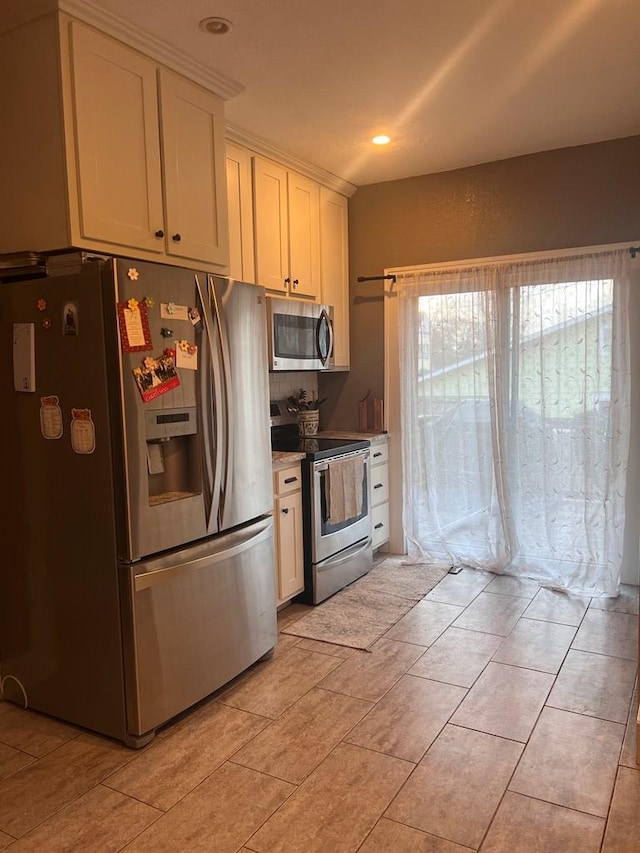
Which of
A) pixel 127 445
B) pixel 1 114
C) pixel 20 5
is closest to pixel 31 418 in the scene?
pixel 127 445

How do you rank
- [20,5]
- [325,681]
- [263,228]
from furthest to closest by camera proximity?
1. [263,228]
2. [325,681]
3. [20,5]

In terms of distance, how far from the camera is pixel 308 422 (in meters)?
4.49

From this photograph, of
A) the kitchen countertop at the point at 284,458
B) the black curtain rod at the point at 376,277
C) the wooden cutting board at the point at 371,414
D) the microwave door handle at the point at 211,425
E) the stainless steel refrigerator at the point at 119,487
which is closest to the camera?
the stainless steel refrigerator at the point at 119,487

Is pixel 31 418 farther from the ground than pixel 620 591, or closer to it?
farther from the ground

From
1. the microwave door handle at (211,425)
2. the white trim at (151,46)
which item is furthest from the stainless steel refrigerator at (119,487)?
the white trim at (151,46)

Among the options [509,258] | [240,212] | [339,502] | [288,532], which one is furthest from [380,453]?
[240,212]

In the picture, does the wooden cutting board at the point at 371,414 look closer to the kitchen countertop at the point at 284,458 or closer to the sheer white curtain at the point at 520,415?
the sheer white curtain at the point at 520,415

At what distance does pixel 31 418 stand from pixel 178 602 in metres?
0.90

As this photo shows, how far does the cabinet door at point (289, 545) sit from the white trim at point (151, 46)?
6.69 ft

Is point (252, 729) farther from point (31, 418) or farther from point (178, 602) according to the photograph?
point (31, 418)

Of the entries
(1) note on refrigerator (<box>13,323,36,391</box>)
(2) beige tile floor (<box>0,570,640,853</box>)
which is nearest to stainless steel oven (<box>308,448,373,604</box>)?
(2) beige tile floor (<box>0,570,640,853</box>)

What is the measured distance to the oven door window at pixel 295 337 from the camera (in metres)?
3.73

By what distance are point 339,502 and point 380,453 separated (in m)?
0.78

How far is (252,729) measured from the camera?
2.52 m
